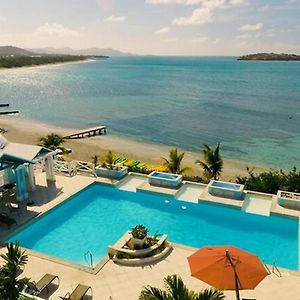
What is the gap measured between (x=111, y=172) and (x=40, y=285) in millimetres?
11651

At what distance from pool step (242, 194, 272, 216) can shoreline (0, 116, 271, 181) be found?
9391 millimetres

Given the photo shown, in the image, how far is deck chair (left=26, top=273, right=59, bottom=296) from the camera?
1208 cm

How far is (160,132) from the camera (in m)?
49.6

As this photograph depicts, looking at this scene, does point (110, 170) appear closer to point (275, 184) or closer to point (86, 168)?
point (86, 168)

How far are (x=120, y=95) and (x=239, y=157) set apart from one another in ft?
188

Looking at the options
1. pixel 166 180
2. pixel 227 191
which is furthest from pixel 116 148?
pixel 227 191

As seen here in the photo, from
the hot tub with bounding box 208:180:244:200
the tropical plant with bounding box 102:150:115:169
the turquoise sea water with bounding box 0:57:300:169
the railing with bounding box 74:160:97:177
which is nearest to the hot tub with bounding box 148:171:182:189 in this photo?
the hot tub with bounding box 208:180:244:200

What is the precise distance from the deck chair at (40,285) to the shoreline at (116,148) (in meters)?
19.3

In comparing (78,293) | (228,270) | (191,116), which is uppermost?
(228,270)

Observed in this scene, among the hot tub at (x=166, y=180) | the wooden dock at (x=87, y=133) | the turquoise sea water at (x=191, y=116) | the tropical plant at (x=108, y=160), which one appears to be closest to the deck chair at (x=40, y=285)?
the hot tub at (x=166, y=180)

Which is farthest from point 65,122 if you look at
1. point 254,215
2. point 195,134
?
point 254,215

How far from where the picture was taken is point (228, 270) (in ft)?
29.8

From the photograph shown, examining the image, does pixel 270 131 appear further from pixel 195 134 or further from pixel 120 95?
pixel 120 95

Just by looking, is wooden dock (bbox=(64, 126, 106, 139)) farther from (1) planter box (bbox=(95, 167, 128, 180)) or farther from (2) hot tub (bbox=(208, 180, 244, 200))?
(2) hot tub (bbox=(208, 180, 244, 200))
